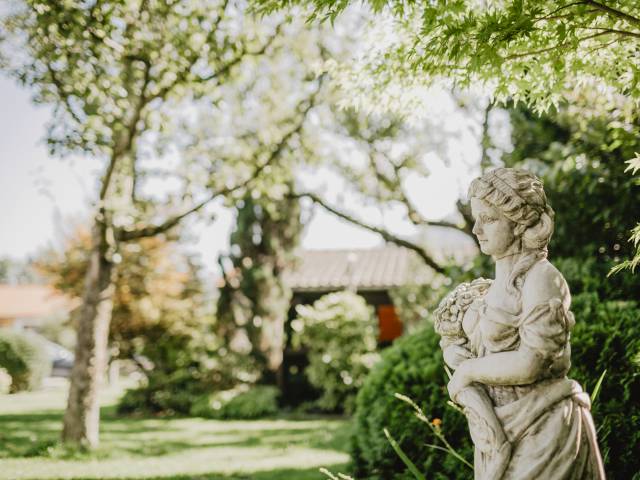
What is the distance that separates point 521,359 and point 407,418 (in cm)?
347

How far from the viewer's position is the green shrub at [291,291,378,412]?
47.7 feet

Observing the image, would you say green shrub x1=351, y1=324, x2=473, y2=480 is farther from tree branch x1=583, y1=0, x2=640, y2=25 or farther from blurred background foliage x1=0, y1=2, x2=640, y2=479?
tree branch x1=583, y1=0, x2=640, y2=25

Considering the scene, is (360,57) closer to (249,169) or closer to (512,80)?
(512,80)

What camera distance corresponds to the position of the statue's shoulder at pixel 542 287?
2.15 m

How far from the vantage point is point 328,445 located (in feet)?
31.4

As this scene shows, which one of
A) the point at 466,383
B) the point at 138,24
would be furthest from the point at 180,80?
the point at 466,383

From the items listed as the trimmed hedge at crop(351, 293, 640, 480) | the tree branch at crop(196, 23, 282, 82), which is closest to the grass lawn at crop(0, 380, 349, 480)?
the trimmed hedge at crop(351, 293, 640, 480)

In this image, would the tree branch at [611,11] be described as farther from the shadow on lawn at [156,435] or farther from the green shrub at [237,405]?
the green shrub at [237,405]

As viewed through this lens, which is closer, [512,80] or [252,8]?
[512,80]

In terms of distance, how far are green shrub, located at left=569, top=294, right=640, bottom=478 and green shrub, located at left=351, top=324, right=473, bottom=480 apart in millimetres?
1224

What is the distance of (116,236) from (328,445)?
564 cm

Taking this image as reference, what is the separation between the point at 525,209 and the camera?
2.34 m

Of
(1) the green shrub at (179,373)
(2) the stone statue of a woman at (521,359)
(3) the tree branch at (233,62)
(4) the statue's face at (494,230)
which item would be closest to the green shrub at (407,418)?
(2) the stone statue of a woman at (521,359)

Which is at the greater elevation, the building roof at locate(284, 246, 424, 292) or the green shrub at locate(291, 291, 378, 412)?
the building roof at locate(284, 246, 424, 292)
